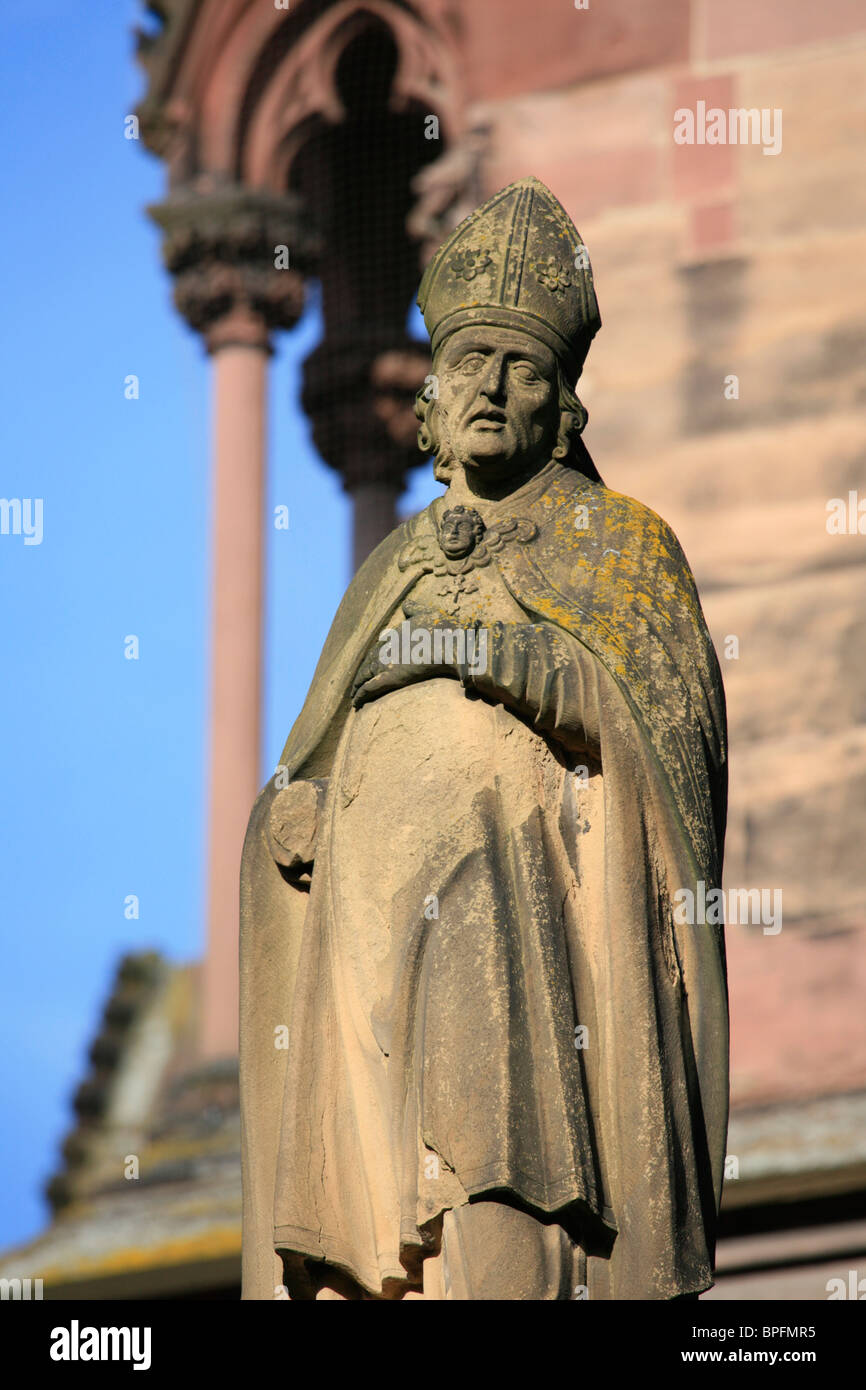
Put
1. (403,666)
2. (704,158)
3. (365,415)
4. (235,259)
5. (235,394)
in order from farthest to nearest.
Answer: (365,415) → (235,394) → (235,259) → (704,158) → (403,666)

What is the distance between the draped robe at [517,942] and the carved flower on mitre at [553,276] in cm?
44

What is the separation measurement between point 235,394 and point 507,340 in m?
12.4

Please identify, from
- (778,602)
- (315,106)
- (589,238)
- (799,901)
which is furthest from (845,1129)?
(315,106)

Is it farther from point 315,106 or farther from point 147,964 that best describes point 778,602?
point 147,964

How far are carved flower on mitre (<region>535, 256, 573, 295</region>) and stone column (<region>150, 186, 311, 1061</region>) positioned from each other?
11473 mm

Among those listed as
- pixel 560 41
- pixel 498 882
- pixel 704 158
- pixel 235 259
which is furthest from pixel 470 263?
pixel 235 259

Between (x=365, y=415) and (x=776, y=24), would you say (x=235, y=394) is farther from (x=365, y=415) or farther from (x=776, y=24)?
(x=776, y=24)

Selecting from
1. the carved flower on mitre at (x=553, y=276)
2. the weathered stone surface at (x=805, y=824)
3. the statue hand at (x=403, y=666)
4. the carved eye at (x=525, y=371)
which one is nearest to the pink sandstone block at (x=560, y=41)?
the weathered stone surface at (x=805, y=824)

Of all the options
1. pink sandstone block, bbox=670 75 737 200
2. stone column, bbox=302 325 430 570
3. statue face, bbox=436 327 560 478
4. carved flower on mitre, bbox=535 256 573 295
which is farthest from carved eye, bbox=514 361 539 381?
stone column, bbox=302 325 430 570

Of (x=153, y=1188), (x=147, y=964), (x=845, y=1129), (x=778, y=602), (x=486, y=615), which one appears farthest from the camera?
(x=147, y=964)

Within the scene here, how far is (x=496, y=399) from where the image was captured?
8.20m

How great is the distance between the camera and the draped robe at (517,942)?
7555 mm

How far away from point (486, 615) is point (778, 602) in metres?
8.96

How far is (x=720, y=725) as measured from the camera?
321 inches
